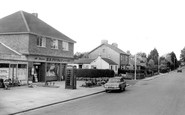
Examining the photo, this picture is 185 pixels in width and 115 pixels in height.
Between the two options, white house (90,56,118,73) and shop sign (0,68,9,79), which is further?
white house (90,56,118,73)

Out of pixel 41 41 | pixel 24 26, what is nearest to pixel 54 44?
pixel 41 41

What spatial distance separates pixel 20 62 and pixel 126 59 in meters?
53.6

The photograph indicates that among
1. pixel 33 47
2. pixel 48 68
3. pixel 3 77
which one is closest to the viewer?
pixel 3 77

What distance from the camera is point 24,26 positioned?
32.5 m

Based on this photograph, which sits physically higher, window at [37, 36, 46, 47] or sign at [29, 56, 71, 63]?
window at [37, 36, 46, 47]

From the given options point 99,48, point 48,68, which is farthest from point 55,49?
point 99,48

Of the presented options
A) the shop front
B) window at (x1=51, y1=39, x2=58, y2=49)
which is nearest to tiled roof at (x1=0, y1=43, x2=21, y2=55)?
the shop front

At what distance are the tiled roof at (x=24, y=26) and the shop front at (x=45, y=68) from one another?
3527 millimetres

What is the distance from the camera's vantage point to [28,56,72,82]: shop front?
104 feet

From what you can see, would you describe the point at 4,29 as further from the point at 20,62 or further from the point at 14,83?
the point at 14,83

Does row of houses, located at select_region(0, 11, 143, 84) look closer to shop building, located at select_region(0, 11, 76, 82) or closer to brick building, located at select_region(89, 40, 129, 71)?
shop building, located at select_region(0, 11, 76, 82)

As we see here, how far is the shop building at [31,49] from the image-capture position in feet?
92.3

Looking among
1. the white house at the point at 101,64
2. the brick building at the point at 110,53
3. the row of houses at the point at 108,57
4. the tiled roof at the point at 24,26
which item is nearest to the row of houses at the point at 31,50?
the tiled roof at the point at 24,26

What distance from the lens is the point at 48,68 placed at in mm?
35500
